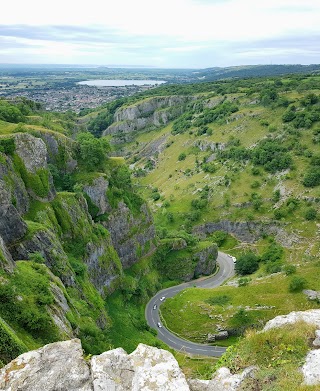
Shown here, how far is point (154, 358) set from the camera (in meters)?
15.7

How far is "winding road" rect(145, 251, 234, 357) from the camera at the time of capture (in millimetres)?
66956

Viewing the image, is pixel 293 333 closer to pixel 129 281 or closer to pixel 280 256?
pixel 129 281

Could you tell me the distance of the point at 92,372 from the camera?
48.9ft

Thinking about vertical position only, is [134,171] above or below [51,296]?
below


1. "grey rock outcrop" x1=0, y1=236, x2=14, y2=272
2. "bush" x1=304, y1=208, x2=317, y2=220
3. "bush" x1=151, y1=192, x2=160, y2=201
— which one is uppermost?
"grey rock outcrop" x1=0, y1=236, x2=14, y2=272

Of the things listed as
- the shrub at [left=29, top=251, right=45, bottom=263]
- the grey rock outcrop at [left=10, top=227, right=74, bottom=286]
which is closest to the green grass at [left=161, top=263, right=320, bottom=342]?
the grey rock outcrop at [left=10, top=227, right=74, bottom=286]

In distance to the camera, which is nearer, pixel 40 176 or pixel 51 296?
pixel 51 296

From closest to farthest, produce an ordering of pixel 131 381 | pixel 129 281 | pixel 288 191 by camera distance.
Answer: pixel 131 381, pixel 129 281, pixel 288 191

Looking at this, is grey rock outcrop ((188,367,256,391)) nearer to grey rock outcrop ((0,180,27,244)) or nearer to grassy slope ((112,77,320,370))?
grey rock outcrop ((0,180,27,244))

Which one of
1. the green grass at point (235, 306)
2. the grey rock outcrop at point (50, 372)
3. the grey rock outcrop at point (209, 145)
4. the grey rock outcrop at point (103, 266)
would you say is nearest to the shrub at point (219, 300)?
the green grass at point (235, 306)

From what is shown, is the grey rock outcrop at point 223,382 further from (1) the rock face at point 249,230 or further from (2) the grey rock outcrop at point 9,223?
(1) the rock face at point 249,230

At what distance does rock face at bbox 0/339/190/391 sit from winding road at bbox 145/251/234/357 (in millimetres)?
32865

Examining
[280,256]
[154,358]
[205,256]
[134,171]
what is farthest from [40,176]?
[134,171]

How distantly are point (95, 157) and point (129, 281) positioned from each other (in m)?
28.8
